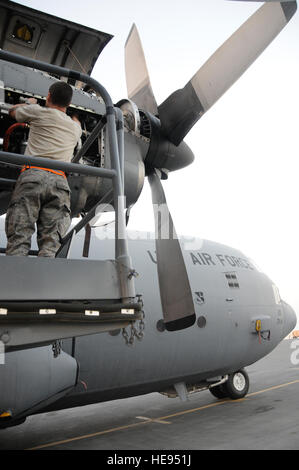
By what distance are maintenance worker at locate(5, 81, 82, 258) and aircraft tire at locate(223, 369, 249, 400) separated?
11.5 m

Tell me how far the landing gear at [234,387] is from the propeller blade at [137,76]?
34.0ft

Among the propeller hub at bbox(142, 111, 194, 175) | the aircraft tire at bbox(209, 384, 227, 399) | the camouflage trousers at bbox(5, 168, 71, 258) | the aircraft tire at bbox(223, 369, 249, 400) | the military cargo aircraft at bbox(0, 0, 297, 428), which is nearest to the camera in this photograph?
the military cargo aircraft at bbox(0, 0, 297, 428)

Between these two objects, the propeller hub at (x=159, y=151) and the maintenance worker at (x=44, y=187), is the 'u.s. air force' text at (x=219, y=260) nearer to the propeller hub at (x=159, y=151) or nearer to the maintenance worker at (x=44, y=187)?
the propeller hub at (x=159, y=151)

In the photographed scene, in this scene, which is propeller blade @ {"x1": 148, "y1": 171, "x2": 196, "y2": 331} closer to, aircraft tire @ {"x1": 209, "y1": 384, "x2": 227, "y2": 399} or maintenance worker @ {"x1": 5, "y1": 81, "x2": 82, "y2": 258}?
maintenance worker @ {"x1": 5, "y1": 81, "x2": 82, "y2": 258}

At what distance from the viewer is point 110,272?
3488 mm

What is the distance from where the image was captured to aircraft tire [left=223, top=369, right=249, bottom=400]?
1366 cm

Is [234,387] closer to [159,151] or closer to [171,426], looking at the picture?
[171,426]

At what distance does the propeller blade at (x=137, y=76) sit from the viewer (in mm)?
6383

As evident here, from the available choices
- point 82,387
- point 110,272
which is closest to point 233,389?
point 82,387

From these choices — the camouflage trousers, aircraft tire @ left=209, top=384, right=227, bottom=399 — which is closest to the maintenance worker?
the camouflage trousers

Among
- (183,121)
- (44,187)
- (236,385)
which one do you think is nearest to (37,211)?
(44,187)

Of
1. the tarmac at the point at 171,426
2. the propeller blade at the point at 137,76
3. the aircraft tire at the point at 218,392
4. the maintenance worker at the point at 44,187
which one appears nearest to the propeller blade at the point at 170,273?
the propeller blade at the point at 137,76

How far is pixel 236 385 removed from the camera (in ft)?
45.5
